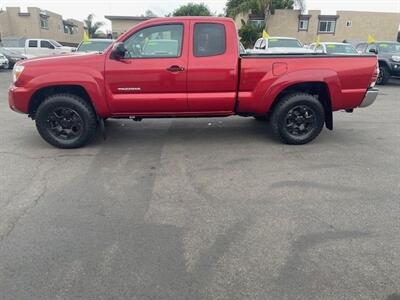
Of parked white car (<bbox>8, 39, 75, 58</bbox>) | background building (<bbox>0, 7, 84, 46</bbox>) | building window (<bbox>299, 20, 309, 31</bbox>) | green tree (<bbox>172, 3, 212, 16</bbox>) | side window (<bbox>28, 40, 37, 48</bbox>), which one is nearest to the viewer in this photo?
parked white car (<bbox>8, 39, 75, 58</bbox>)

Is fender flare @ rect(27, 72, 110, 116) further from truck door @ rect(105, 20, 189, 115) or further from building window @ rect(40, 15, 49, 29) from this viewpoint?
building window @ rect(40, 15, 49, 29)

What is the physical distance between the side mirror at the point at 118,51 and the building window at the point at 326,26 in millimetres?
36731

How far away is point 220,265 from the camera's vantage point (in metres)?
2.66

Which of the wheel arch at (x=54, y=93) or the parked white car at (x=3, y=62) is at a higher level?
the wheel arch at (x=54, y=93)

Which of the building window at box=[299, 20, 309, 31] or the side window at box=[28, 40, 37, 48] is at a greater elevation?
the building window at box=[299, 20, 309, 31]

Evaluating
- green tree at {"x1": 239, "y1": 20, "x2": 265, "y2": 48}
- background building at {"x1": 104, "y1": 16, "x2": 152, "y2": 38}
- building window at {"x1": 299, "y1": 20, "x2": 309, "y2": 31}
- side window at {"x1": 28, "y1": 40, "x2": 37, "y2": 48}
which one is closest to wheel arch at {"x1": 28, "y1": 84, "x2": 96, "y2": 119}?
side window at {"x1": 28, "y1": 40, "x2": 37, "y2": 48}

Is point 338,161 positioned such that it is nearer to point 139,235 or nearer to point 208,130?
point 208,130

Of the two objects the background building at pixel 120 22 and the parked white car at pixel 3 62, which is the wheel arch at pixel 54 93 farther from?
the background building at pixel 120 22

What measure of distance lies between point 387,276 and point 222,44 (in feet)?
12.4

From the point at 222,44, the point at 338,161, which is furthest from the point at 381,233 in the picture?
the point at 222,44

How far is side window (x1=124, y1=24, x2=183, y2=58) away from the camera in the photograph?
16.5ft

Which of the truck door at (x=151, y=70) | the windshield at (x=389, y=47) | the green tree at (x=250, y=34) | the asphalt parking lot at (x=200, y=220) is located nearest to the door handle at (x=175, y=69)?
the truck door at (x=151, y=70)

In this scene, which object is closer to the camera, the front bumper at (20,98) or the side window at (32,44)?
the front bumper at (20,98)

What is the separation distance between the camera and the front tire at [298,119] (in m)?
5.40
